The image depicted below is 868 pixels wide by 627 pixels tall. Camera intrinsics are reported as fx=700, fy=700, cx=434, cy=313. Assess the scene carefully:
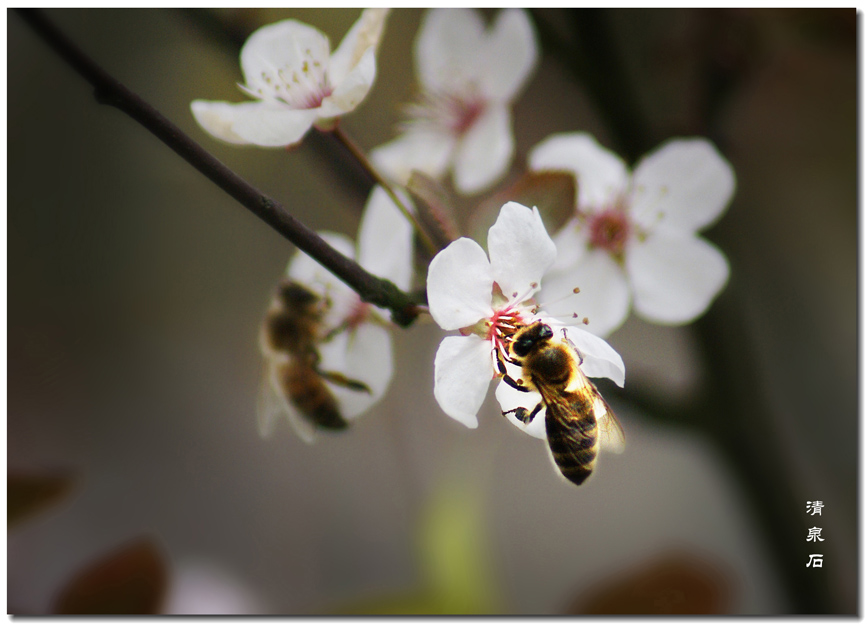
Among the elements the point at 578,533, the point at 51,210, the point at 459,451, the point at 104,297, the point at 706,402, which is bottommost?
the point at 578,533

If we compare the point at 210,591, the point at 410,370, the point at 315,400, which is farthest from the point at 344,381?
the point at 210,591

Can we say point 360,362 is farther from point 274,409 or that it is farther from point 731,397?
point 731,397

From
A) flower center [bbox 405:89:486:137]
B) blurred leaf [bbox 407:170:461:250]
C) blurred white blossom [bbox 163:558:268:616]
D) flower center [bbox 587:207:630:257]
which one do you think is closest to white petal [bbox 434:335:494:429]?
blurred leaf [bbox 407:170:461:250]

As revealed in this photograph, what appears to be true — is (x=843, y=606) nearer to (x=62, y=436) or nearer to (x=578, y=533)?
(x=578, y=533)

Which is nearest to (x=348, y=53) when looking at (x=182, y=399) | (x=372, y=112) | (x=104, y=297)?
(x=372, y=112)

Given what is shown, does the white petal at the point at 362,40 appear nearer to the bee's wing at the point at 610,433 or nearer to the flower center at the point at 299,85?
the flower center at the point at 299,85

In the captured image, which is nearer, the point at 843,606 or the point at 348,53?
the point at 348,53
